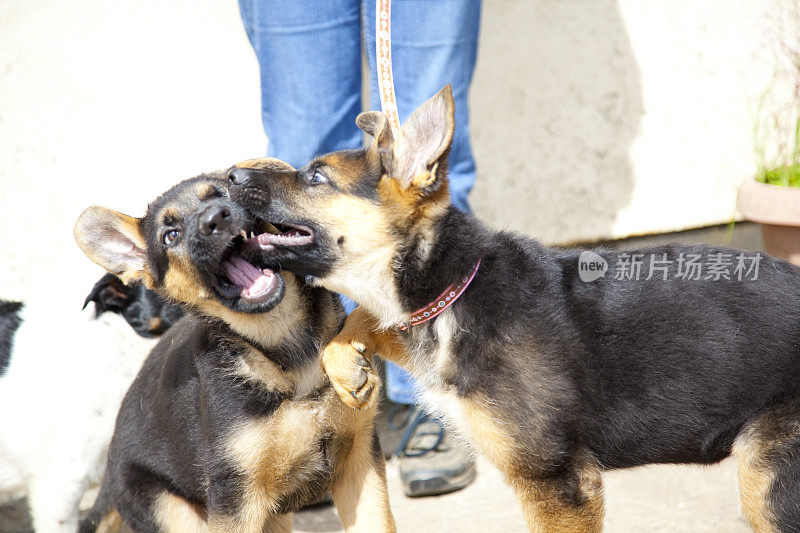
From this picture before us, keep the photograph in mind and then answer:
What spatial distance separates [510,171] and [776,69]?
2.31 m

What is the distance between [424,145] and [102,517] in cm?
256

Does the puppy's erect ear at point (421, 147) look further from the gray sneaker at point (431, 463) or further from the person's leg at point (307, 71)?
the gray sneaker at point (431, 463)

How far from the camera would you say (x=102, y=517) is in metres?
4.07

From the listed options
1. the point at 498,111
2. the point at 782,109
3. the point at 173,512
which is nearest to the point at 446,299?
the point at 173,512

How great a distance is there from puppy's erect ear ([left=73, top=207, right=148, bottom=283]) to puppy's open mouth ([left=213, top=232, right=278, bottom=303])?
1.71ft

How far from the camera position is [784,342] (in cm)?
321

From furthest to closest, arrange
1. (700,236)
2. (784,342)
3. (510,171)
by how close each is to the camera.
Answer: (700,236)
(510,171)
(784,342)

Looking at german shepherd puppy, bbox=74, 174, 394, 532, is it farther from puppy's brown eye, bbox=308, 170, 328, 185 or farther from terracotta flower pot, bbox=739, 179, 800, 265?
terracotta flower pot, bbox=739, 179, 800, 265

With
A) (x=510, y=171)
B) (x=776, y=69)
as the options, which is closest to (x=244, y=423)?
(x=510, y=171)

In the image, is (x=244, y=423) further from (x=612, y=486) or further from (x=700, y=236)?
(x=700, y=236)

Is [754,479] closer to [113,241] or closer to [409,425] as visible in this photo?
[409,425]

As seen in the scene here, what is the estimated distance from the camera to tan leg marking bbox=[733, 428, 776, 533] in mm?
3160

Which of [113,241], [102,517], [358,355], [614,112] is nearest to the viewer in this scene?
[358,355]

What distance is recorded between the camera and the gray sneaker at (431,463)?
15.4ft
